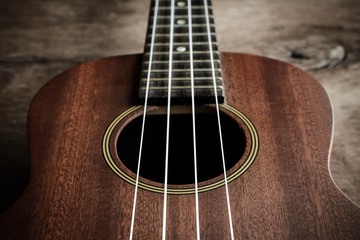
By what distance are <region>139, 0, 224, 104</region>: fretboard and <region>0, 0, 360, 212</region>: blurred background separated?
12.5 inches

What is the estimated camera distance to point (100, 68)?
3.03 ft

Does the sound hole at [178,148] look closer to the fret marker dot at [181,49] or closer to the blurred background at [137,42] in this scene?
the fret marker dot at [181,49]

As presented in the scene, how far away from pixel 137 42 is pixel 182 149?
601 millimetres

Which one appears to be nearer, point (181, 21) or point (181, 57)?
point (181, 57)

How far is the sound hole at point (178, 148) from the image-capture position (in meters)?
0.89

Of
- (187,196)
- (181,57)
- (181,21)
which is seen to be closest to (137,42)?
(181,21)

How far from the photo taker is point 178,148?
3.16 feet

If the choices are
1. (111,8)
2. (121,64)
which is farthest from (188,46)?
(111,8)

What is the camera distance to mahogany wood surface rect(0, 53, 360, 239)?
591mm

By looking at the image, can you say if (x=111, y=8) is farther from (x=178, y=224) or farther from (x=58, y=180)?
(x=178, y=224)

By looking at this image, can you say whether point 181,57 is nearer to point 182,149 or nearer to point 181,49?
point 181,49

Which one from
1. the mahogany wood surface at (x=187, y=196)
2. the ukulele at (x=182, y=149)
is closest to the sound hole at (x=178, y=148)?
the ukulele at (x=182, y=149)

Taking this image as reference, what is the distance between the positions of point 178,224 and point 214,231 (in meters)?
0.06

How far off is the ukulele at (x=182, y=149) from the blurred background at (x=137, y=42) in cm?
28
